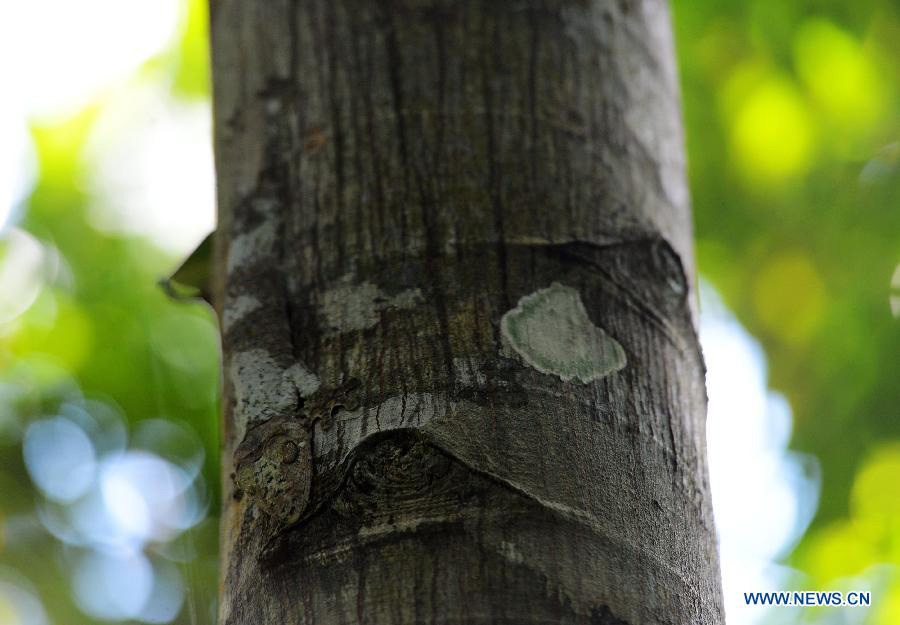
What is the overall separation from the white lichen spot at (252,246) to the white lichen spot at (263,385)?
11 cm

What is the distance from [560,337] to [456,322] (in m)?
0.10

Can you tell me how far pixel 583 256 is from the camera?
3.07 ft

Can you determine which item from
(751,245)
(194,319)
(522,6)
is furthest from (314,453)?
(194,319)

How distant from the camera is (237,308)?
974 mm

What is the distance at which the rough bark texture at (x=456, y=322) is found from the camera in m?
0.75

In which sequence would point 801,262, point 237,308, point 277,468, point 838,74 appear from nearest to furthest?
1. point 277,468
2. point 237,308
3. point 838,74
4. point 801,262

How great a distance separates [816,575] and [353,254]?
212 cm

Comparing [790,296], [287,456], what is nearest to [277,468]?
[287,456]

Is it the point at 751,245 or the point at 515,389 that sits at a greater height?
the point at 751,245

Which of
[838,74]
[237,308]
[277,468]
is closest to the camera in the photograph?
[277,468]

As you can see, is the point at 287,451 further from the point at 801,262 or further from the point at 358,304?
the point at 801,262

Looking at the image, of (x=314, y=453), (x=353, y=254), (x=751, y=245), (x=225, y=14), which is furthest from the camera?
(x=751, y=245)

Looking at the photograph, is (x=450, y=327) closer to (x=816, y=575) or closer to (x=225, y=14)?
(x=225, y=14)

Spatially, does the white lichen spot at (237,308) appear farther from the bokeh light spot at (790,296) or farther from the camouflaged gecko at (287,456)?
the bokeh light spot at (790,296)
